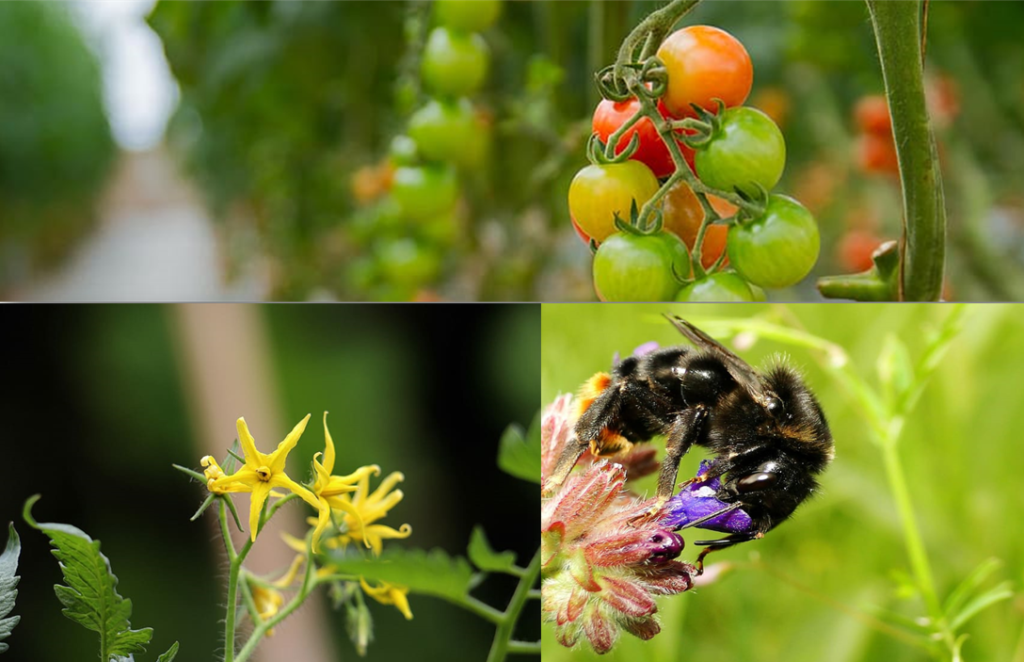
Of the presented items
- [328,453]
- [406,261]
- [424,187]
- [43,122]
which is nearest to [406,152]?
[424,187]

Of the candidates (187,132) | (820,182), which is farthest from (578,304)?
(187,132)

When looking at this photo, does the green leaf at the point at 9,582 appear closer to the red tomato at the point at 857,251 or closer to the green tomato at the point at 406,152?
the green tomato at the point at 406,152

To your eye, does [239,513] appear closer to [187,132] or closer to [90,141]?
[187,132]

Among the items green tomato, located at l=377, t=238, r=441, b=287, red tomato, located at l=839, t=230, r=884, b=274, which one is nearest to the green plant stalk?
green tomato, located at l=377, t=238, r=441, b=287

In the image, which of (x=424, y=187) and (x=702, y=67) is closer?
(x=702, y=67)

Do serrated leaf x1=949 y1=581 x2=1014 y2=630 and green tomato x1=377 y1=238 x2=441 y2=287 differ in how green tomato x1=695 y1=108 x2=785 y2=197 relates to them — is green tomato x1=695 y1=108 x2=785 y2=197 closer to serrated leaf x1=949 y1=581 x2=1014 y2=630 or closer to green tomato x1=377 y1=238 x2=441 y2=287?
serrated leaf x1=949 y1=581 x2=1014 y2=630

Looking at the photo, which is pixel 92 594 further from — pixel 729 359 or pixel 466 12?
pixel 466 12
